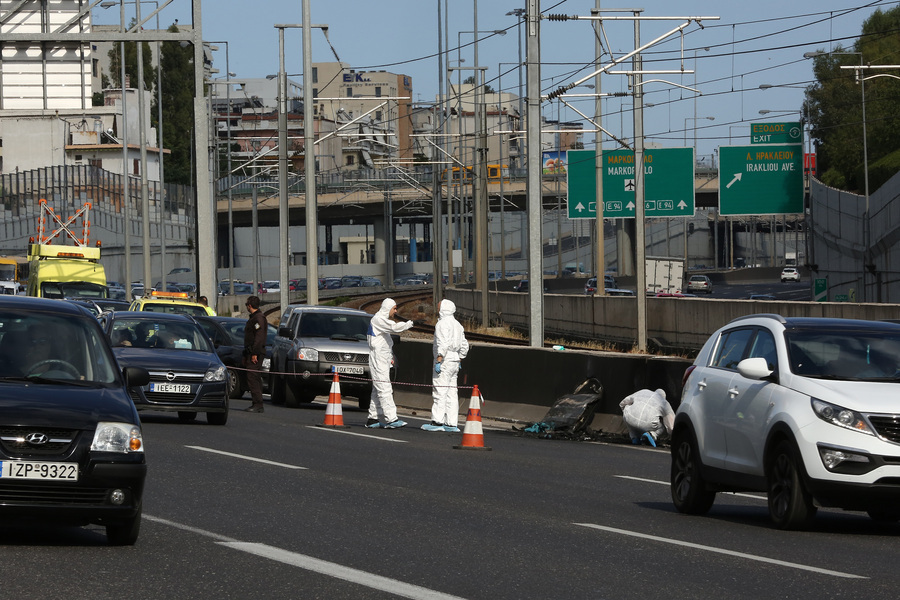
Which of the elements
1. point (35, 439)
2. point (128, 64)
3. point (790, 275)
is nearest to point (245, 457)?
point (35, 439)

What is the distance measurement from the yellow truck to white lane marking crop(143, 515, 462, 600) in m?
38.8

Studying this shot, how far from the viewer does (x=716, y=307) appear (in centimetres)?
4244

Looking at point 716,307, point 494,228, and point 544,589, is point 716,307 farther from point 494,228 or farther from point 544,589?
point 494,228

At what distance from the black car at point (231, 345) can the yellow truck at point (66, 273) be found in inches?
714

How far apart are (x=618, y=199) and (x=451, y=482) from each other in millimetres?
38937

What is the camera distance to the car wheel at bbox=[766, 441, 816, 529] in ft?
34.9

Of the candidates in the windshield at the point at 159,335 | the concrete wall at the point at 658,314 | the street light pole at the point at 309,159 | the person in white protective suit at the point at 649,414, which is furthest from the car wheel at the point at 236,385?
the concrete wall at the point at 658,314

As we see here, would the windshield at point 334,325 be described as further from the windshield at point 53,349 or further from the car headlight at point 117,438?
the car headlight at point 117,438

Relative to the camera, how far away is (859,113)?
10575 centimetres

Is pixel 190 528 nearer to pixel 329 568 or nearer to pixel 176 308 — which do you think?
pixel 329 568

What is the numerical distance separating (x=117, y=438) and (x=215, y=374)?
12032 mm

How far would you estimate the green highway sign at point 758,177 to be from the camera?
47.3 m

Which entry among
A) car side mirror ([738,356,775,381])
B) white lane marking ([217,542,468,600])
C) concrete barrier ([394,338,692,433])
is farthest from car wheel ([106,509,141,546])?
concrete barrier ([394,338,692,433])

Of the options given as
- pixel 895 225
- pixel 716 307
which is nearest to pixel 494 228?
pixel 895 225
